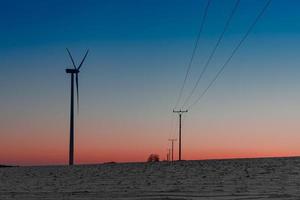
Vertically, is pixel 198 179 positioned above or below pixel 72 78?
below

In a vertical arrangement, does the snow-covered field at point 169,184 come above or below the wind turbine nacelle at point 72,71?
below

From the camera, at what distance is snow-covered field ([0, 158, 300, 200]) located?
21.0 meters

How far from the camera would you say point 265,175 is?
29.0 metres

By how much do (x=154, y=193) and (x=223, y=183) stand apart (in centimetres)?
458

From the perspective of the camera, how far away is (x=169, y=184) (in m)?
26.4

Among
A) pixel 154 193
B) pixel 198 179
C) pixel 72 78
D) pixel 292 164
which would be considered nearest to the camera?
pixel 154 193

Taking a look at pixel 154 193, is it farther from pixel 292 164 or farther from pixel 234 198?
pixel 292 164

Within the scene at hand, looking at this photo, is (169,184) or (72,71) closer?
(169,184)

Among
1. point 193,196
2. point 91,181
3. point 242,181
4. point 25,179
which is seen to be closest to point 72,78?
point 25,179

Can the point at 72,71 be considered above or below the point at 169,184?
above

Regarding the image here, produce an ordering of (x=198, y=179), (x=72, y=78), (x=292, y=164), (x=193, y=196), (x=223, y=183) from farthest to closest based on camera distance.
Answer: (x=72, y=78), (x=292, y=164), (x=198, y=179), (x=223, y=183), (x=193, y=196)

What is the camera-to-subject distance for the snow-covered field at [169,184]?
21047 millimetres

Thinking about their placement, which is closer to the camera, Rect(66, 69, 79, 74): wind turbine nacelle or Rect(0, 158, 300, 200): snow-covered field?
Rect(0, 158, 300, 200): snow-covered field

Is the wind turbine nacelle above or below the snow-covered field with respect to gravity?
above
